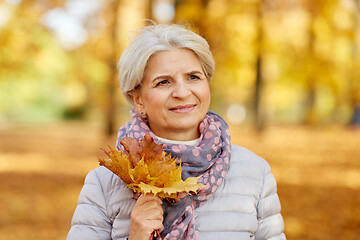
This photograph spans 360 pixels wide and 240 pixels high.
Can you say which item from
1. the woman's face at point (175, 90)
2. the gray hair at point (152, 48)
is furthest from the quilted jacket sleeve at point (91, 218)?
the gray hair at point (152, 48)

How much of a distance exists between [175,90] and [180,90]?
30 millimetres

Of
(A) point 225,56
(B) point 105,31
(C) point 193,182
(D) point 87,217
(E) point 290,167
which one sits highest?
(B) point 105,31

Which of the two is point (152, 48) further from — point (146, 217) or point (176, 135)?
point (146, 217)

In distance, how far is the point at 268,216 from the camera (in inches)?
84.0

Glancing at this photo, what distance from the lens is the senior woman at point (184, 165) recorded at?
1987 mm

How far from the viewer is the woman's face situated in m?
2.07

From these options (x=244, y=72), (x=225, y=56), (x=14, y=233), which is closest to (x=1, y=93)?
(x=244, y=72)

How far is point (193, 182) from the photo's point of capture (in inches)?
69.5

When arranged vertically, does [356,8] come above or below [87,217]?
above

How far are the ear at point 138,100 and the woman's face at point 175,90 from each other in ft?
0.32

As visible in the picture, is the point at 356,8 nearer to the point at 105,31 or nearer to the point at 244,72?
the point at 244,72

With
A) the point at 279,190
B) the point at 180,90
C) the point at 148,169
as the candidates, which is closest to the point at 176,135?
the point at 180,90

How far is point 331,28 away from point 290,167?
15.6 ft

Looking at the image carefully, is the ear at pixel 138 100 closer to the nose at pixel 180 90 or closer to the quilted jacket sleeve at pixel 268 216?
the nose at pixel 180 90
